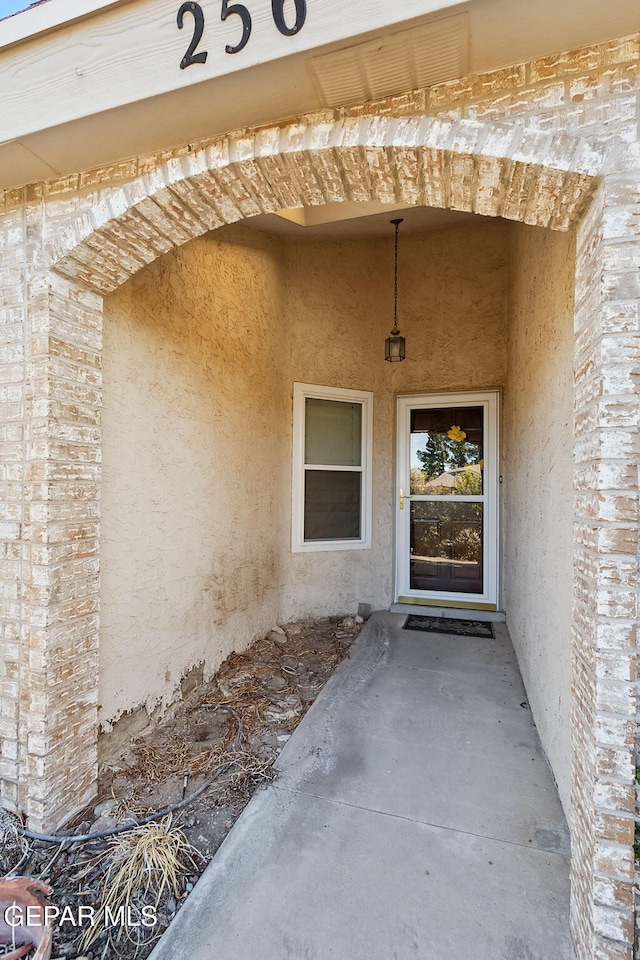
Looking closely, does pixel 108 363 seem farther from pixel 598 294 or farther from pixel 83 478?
pixel 598 294

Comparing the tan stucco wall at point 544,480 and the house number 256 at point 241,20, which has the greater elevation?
the house number 256 at point 241,20

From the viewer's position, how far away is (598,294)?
4.49 ft

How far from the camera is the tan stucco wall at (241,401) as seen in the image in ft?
8.34

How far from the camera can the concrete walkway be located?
149cm

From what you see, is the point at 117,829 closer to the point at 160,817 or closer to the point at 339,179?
the point at 160,817

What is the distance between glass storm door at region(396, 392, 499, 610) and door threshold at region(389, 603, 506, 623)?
0.28 ft

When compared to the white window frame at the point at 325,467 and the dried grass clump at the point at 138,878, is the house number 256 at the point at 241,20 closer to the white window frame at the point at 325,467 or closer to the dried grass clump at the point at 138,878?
the dried grass clump at the point at 138,878

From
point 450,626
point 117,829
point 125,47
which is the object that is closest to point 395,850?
point 117,829

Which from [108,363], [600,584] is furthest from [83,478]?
[600,584]

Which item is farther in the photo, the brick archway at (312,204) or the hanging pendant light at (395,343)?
the hanging pendant light at (395,343)

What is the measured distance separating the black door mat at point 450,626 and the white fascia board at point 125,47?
13.0 feet

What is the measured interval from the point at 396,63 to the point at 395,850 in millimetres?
2726

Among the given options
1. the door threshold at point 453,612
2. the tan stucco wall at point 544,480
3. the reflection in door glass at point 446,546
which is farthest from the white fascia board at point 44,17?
the door threshold at point 453,612

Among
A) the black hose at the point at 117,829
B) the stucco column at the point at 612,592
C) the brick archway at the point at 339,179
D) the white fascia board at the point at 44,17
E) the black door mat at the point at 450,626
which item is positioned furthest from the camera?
the black door mat at the point at 450,626
